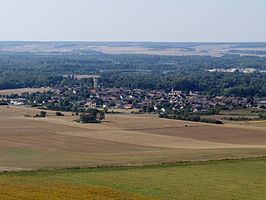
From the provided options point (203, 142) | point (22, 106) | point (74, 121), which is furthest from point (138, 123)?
point (22, 106)

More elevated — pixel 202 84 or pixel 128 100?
pixel 128 100

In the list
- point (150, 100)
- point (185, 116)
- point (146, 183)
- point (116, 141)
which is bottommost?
point (150, 100)

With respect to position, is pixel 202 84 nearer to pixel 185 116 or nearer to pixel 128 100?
pixel 128 100

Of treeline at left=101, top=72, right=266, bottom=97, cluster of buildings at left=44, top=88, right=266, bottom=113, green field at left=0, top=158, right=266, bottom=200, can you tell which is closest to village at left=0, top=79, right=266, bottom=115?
cluster of buildings at left=44, top=88, right=266, bottom=113

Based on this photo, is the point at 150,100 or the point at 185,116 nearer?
the point at 185,116

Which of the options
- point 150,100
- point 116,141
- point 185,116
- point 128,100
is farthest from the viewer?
point 150,100

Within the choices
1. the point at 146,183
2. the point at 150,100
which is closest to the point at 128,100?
the point at 150,100

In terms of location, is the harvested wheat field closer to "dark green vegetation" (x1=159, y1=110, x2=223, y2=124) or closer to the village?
"dark green vegetation" (x1=159, y1=110, x2=223, y2=124)

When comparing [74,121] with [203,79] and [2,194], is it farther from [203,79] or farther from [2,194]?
[203,79]

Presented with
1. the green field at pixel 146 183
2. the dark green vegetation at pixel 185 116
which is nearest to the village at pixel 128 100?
the dark green vegetation at pixel 185 116
